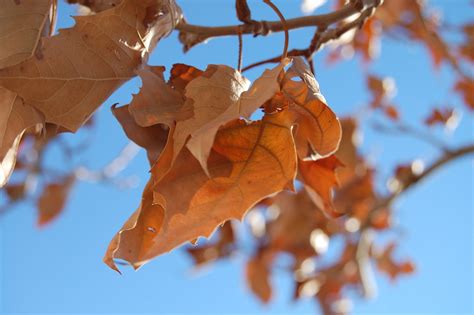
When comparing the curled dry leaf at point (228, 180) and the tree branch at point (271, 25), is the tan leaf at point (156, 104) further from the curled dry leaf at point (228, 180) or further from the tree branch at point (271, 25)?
the tree branch at point (271, 25)

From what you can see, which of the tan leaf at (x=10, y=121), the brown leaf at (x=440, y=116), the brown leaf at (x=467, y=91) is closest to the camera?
the tan leaf at (x=10, y=121)

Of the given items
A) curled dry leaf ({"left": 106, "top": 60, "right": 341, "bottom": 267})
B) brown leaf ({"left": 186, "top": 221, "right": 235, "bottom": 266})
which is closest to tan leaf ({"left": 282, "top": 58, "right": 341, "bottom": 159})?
curled dry leaf ({"left": 106, "top": 60, "right": 341, "bottom": 267})

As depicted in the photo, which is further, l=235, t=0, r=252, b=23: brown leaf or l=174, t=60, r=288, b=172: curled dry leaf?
l=235, t=0, r=252, b=23: brown leaf

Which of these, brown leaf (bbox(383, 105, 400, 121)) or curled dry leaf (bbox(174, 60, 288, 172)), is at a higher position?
curled dry leaf (bbox(174, 60, 288, 172))

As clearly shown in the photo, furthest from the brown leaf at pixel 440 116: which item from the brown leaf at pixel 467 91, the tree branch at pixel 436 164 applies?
the brown leaf at pixel 467 91

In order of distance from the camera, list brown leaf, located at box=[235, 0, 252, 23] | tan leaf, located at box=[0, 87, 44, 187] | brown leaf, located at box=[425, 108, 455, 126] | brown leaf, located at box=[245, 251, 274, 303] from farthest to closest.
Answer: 1. brown leaf, located at box=[245, 251, 274, 303]
2. brown leaf, located at box=[425, 108, 455, 126]
3. brown leaf, located at box=[235, 0, 252, 23]
4. tan leaf, located at box=[0, 87, 44, 187]

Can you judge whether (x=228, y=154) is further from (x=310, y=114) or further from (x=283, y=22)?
(x=283, y=22)

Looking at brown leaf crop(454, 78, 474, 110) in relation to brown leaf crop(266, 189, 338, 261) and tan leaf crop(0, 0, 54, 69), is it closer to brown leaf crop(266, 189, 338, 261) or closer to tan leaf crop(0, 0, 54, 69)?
brown leaf crop(266, 189, 338, 261)
